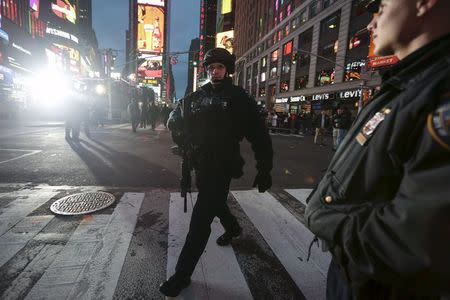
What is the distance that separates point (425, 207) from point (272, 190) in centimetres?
496

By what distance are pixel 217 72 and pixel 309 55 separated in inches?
1524

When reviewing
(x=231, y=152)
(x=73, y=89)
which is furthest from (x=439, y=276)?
(x=73, y=89)

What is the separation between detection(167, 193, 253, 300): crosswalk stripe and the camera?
2.45 m

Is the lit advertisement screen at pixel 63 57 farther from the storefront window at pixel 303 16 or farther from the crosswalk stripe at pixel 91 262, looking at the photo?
the crosswalk stripe at pixel 91 262

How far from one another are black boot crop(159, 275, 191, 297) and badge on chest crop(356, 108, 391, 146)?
6.48 ft

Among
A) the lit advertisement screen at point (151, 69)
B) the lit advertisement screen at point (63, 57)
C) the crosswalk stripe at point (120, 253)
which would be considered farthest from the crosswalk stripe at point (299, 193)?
the lit advertisement screen at point (151, 69)

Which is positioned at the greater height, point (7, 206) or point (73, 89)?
point (73, 89)

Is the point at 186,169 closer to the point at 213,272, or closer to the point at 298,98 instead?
the point at 213,272

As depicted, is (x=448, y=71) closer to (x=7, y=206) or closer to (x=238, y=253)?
(x=238, y=253)

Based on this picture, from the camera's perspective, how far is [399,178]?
3.34 ft

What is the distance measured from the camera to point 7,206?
431 cm

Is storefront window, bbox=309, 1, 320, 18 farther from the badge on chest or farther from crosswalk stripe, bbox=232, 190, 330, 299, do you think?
the badge on chest

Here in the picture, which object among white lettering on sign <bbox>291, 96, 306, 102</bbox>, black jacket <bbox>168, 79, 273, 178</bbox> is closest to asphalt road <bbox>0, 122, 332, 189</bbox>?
black jacket <bbox>168, 79, 273, 178</bbox>

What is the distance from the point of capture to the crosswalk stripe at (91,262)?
2.40m
